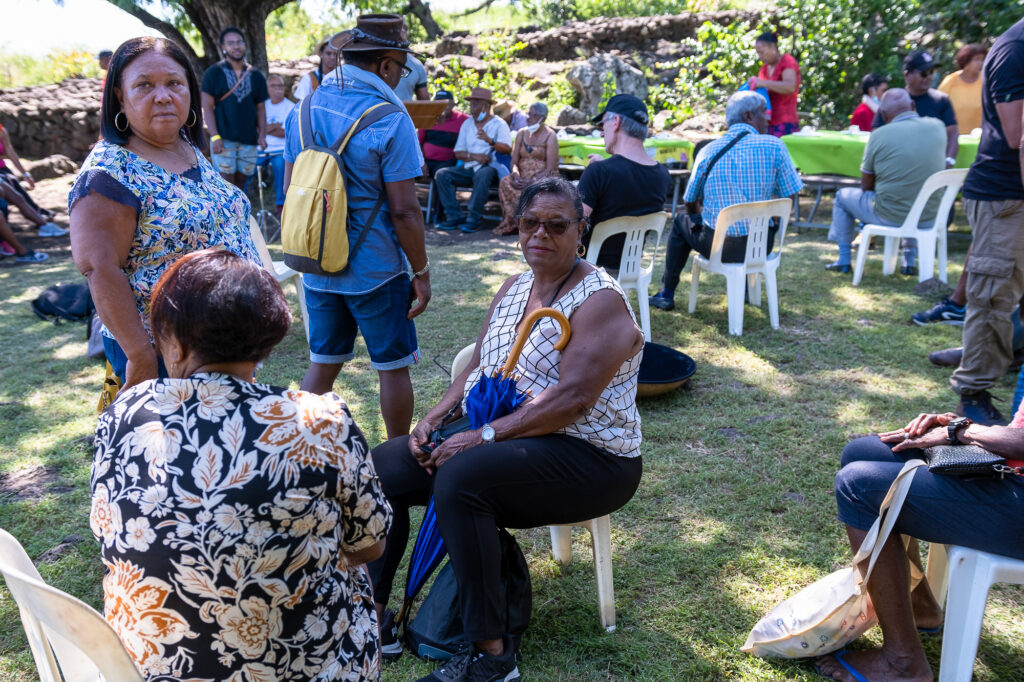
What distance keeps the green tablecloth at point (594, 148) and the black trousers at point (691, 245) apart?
11.1 feet

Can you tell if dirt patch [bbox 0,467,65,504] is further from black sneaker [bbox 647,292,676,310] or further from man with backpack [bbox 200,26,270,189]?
man with backpack [bbox 200,26,270,189]

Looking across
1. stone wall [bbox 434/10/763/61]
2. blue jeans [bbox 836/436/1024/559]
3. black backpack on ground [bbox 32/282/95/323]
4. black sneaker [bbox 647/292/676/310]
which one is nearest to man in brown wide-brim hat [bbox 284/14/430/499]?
blue jeans [bbox 836/436/1024/559]

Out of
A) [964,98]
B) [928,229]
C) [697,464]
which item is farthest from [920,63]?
[697,464]

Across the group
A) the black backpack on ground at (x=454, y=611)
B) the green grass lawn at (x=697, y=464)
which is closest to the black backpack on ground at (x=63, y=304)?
the green grass lawn at (x=697, y=464)

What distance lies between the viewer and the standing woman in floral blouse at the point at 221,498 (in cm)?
134

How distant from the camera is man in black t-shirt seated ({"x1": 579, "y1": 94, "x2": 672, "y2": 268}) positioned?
4.82 meters

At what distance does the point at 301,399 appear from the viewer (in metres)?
1.44

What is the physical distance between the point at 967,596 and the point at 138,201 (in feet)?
8.05

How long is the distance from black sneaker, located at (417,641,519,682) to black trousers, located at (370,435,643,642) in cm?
6

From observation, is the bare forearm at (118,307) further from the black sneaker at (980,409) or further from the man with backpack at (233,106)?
the man with backpack at (233,106)

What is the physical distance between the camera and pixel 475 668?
7.14 ft

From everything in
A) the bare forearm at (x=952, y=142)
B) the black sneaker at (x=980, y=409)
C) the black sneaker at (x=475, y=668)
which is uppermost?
the bare forearm at (x=952, y=142)

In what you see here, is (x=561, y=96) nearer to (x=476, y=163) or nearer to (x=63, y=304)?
(x=476, y=163)

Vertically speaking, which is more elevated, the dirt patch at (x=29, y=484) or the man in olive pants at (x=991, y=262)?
the man in olive pants at (x=991, y=262)
